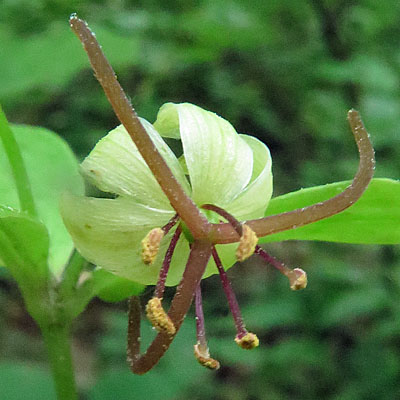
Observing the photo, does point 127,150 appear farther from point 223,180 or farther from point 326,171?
point 326,171

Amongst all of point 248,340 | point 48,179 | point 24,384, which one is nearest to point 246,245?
point 248,340

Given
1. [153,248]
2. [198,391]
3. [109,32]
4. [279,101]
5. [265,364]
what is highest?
[153,248]

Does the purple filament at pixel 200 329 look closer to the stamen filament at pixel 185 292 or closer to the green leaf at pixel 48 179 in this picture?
the stamen filament at pixel 185 292

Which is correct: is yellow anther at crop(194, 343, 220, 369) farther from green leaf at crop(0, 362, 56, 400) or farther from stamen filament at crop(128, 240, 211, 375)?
green leaf at crop(0, 362, 56, 400)

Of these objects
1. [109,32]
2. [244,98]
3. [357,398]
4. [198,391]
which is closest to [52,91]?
[109,32]

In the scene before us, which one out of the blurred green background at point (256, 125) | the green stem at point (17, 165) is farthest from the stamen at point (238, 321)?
the blurred green background at point (256, 125)

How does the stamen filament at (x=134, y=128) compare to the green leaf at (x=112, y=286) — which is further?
the green leaf at (x=112, y=286)

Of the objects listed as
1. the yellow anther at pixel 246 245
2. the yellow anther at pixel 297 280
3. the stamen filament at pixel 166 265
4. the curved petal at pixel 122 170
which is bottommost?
the yellow anther at pixel 297 280
